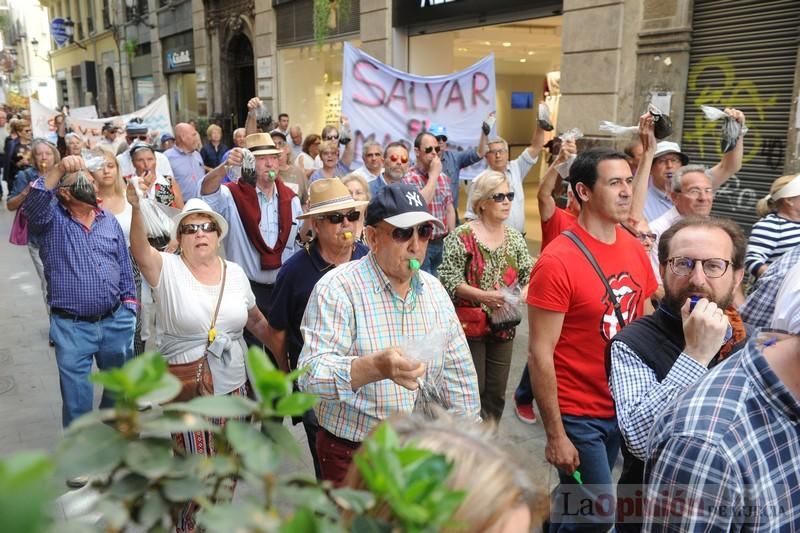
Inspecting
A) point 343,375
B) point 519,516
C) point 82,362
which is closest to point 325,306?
point 343,375

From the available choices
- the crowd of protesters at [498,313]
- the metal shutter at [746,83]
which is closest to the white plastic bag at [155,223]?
the crowd of protesters at [498,313]

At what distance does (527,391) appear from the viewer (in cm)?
477

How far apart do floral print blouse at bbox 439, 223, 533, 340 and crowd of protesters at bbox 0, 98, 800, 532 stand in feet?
0.05

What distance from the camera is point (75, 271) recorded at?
3.90 meters

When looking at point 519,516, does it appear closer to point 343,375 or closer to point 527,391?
point 343,375

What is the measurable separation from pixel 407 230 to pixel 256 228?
2546 millimetres

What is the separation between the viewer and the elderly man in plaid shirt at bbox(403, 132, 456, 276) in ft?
20.5

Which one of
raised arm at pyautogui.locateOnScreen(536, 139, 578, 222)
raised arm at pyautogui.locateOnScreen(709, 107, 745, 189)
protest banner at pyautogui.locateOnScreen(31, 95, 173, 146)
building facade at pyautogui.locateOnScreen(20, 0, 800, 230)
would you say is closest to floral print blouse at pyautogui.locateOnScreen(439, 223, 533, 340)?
raised arm at pyautogui.locateOnScreen(536, 139, 578, 222)

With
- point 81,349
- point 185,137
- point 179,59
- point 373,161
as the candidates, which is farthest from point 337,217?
point 179,59

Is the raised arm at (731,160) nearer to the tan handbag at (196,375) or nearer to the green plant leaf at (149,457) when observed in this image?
the tan handbag at (196,375)

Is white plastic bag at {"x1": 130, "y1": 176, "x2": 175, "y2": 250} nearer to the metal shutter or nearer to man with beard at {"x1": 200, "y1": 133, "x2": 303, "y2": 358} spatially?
man with beard at {"x1": 200, "y1": 133, "x2": 303, "y2": 358}

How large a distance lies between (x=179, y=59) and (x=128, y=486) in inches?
955

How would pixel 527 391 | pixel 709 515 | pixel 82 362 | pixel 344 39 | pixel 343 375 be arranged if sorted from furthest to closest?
1. pixel 344 39
2. pixel 527 391
3. pixel 82 362
4. pixel 343 375
5. pixel 709 515

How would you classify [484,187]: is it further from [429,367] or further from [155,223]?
[155,223]
